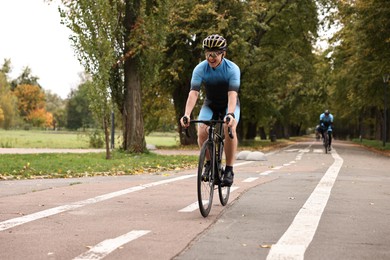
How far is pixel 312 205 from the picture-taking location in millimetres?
7145

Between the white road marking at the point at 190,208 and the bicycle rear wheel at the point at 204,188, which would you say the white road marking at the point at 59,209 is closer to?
the white road marking at the point at 190,208

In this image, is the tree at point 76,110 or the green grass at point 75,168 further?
the tree at point 76,110

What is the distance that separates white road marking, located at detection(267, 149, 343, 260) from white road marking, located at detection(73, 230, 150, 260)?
1229 millimetres

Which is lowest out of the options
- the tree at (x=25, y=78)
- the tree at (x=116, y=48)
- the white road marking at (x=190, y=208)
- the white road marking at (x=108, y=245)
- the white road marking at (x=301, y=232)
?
the white road marking at (x=190, y=208)

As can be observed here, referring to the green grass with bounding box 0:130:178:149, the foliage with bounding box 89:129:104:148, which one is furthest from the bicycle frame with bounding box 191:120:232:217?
the foliage with bounding box 89:129:104:148

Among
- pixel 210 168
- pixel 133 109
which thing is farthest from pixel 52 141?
pixel 210 168

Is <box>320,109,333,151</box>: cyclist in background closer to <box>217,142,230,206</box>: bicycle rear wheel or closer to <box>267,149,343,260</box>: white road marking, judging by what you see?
<box>267,149,343,260</box>: white road marking

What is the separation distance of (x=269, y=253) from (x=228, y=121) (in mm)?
2094

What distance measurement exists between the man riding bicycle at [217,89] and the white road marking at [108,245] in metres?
1.62

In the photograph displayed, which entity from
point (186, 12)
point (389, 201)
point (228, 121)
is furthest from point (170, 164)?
point (186, 12)

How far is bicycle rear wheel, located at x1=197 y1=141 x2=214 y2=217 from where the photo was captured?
5.95 meters

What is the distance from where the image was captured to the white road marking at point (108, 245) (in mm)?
4168

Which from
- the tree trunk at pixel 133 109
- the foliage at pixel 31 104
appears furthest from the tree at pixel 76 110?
the tree trunk at pixel 133 109

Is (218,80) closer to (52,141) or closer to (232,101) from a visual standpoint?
(232,101)
